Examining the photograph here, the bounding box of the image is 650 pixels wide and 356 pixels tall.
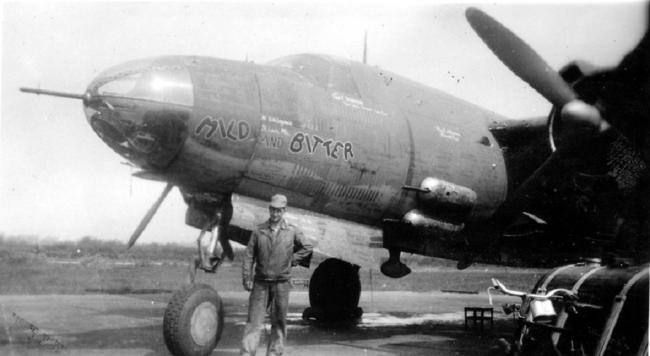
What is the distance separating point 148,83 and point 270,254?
7.55ft

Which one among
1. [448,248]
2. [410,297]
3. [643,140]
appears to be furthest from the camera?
[410,297]

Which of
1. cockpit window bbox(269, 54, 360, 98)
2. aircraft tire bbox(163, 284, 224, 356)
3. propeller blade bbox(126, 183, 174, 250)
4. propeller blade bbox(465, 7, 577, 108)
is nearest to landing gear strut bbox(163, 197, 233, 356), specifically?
aircraft tire bbox(163, 284, 224, 356)

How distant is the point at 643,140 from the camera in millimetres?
9547

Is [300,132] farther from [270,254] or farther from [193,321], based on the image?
[193,321]

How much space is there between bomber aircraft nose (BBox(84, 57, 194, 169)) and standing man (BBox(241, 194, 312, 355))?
1398mm

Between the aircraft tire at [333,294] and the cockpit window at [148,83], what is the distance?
6.13 metres

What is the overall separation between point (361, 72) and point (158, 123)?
3826mm

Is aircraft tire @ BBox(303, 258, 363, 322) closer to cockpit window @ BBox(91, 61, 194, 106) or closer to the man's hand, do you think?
the man's hand

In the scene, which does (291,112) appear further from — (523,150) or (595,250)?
(595,250)

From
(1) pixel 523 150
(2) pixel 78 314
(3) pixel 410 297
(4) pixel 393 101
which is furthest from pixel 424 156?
(3) pixel 410 297

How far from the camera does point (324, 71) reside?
937 cm

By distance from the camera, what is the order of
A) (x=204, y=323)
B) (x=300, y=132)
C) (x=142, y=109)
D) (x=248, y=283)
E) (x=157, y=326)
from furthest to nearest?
(x=157, y=326) → (x=300, y=132) → (x=204, y=323) → (x=142, y=109) → (x=248, y=283)

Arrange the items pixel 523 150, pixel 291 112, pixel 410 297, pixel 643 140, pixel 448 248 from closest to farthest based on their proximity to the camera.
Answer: pixel 291 112 → pixel 643 140 → pixel 448 248 → pixel 523 150 → pixel 410 297

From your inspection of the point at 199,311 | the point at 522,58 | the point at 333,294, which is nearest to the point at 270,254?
the point at 199,311
